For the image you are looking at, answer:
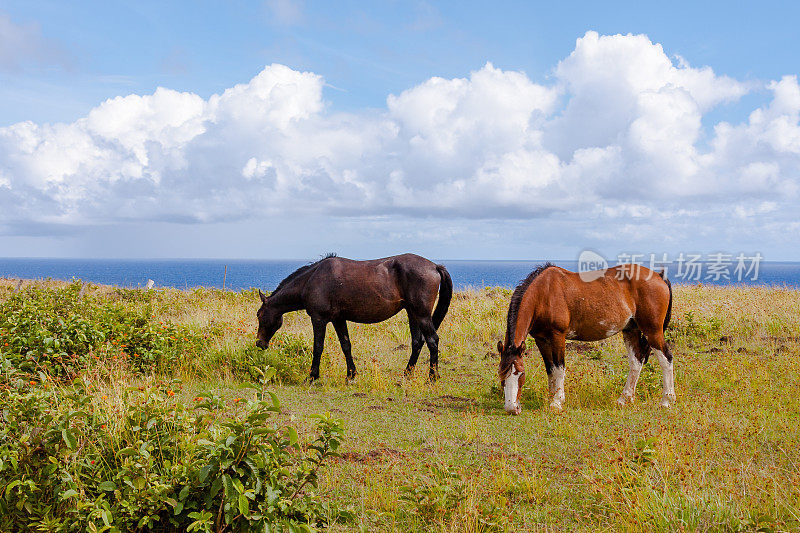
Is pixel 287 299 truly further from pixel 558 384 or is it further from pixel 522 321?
pixel 558 384

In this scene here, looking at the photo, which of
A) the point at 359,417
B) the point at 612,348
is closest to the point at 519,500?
the point at 359,417

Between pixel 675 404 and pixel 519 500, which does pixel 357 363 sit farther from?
pixel 519 500

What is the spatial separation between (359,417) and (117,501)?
4.20 m

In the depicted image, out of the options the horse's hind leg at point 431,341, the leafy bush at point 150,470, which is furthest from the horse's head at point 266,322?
the leafy bush at point 150,470

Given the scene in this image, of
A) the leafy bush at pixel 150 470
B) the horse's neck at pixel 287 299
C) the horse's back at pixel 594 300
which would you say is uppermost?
the horse's back at pixel 594 300

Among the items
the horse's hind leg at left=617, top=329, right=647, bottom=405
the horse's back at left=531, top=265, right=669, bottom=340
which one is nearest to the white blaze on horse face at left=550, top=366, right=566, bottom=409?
the horse's back at left=531, top=265, right=669, bottom=340

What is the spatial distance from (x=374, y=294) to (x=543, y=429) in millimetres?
4413

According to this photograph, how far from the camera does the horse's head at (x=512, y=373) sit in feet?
25.1

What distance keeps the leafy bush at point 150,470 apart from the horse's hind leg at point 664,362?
6.15 meters

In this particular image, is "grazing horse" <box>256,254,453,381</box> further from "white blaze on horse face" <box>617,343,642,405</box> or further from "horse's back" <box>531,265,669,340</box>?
"white blaze on horse face" <box>617,343,642,405</box>

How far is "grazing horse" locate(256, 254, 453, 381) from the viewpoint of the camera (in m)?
10.4

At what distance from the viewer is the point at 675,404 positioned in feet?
27.1

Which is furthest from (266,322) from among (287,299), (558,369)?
(558,369)

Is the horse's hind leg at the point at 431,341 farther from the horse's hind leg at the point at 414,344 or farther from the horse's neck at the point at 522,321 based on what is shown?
the horse's neck at the point at 522,321
